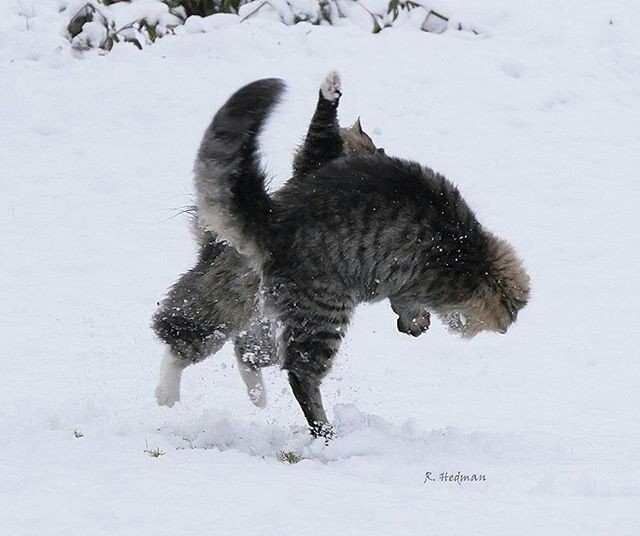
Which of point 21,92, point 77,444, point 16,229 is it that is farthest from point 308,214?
point 21,92

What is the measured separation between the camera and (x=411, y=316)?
596cm

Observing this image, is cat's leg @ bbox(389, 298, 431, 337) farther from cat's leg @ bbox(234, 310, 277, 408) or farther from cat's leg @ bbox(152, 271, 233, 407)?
cat's leg @ bbox(152, 271, 233, 407)

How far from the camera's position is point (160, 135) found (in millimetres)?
10758

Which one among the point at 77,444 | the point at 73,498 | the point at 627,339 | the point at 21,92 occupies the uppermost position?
the point at 73,498

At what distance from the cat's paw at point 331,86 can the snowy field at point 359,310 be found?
159 centimetres

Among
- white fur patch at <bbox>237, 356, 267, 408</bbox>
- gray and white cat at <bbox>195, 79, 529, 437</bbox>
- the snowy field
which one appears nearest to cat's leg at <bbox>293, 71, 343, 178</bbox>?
gray and white cat at <bbox>195, 79, 529, 437</bbox>

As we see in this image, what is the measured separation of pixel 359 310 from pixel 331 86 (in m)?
3.00

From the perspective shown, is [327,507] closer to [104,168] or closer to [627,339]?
[627,339]

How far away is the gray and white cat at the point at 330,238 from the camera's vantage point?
17.0 ft

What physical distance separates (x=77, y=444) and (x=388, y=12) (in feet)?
29.3

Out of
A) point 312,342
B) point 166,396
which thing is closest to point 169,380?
point 166,396
